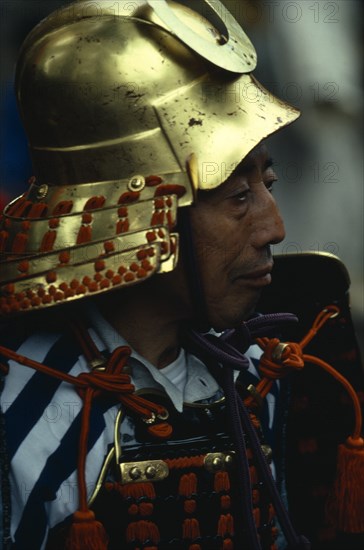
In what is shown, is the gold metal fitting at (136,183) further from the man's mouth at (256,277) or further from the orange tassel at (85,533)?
the orange tassel at (85,533)

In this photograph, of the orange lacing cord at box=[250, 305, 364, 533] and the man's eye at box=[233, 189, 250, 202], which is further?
the orange lacing cord at box=[250, 305, 364, 533]

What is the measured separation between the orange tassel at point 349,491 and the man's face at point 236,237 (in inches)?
19.5

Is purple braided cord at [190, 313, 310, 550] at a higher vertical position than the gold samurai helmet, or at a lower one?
lower

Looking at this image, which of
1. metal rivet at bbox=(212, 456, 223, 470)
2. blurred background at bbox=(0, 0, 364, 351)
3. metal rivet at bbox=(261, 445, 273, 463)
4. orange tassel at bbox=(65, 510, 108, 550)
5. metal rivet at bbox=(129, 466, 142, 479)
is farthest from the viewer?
→ blurred background at bbox=(0, 0, 364, 351)

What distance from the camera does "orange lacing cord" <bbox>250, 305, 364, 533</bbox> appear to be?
87.2 inches

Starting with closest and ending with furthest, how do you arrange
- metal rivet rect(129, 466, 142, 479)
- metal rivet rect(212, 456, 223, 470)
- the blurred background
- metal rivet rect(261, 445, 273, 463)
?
Result: 1. metal rivet rect(129, 466, 142, 479)
2. metal rivet rect(212, 456, 223, 470)
3. metal rivet rect(261, 445, 273, 463)
4. the blurred background

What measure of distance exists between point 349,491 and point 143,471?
1.93 ft

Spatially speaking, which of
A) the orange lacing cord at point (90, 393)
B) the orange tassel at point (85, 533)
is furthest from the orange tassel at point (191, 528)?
the orange tassel at point (85, 533)

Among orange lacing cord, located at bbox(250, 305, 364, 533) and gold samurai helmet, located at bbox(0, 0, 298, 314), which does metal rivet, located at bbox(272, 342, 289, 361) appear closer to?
orange lacing cord, located at bbox(250, 305, 364, 533)

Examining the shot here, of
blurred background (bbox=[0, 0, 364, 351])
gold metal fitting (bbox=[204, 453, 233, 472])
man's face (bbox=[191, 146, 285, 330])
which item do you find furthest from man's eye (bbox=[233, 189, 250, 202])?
blurred background (bbox=[0, 0, 364, 351])

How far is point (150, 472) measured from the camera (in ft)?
6.29

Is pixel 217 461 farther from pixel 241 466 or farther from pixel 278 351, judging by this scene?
pixel 278 351

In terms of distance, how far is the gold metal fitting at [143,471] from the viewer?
6.22 ft

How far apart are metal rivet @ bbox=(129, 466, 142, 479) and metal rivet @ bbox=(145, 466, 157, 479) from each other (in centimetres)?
2
